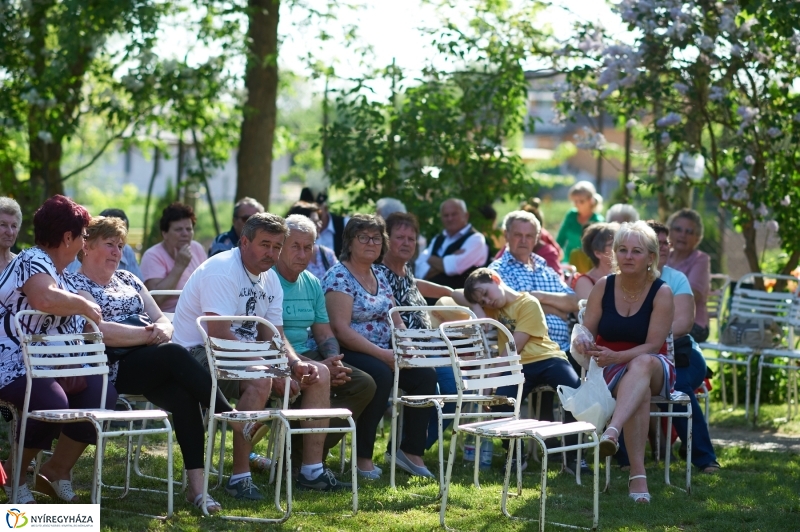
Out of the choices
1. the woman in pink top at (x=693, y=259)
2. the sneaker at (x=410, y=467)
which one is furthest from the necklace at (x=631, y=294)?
the woman in pink top at (x=693, y=259)

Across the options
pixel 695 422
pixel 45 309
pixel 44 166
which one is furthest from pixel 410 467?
pixel 44 166

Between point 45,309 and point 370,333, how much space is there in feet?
6.77

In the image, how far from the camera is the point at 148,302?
534 cm

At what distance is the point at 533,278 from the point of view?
278 inches

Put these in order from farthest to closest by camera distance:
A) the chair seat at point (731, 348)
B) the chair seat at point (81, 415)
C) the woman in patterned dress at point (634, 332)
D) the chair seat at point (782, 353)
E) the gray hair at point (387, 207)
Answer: the gray hair at point (387, 207) < the chair seat at point (731, 348) < the chair seat at point (782, 353) < the woman in patterned dress at point (634, 332) < the chair seat at point (81, 415)

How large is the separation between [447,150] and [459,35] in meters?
1.08

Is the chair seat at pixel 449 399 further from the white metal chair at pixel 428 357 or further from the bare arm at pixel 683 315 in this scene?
the bare arm at pixel 683 315

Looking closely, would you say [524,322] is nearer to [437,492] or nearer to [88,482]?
[437,492]

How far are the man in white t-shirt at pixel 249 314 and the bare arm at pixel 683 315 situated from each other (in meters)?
2.29

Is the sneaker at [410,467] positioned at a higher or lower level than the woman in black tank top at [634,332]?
lower

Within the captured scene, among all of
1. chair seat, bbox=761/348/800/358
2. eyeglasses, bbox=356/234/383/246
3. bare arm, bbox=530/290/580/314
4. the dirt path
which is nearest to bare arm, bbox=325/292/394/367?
eyeglasses, bbox=356/234/383/246

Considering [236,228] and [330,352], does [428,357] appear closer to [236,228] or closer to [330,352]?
[330,352]

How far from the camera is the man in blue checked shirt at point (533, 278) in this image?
6992mm

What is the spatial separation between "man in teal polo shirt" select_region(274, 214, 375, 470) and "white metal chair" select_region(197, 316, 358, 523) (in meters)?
0.37
